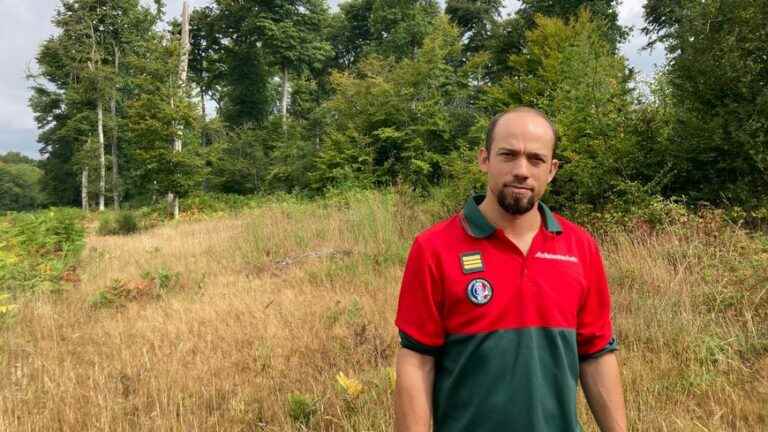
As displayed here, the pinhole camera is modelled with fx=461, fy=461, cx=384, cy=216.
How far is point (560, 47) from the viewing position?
15.7 meters

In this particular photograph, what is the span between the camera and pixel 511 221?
1.59 meters

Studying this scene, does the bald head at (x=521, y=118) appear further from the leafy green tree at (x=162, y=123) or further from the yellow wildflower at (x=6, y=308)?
the leafy green tree at (x=162, y=123)

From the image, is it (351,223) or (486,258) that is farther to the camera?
(351,223)

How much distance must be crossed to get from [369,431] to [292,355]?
148 centimetres

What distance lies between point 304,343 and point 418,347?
2.87 m

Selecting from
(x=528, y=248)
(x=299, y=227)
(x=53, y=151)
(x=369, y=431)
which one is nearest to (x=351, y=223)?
(x=299, y=227)

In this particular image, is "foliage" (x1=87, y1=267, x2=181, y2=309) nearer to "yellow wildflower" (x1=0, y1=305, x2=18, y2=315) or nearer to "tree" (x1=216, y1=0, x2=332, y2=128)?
"yellow wildflower" (x1=0, y1=305, x2=18, y2=315)

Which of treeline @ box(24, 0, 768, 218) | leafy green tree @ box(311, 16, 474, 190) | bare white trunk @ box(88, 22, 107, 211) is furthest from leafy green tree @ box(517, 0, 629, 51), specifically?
bare white trunk @ box(88, 22, 107, 211)

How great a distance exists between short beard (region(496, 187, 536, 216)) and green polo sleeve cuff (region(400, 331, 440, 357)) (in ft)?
1.71

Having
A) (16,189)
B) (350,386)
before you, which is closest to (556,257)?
(350,386)

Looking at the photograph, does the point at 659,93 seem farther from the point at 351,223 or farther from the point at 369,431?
the point at 369,431

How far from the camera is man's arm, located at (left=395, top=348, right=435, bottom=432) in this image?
4.82 feet

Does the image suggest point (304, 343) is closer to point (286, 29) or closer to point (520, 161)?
point (520, 161)

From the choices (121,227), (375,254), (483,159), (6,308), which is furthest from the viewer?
(121,227)
